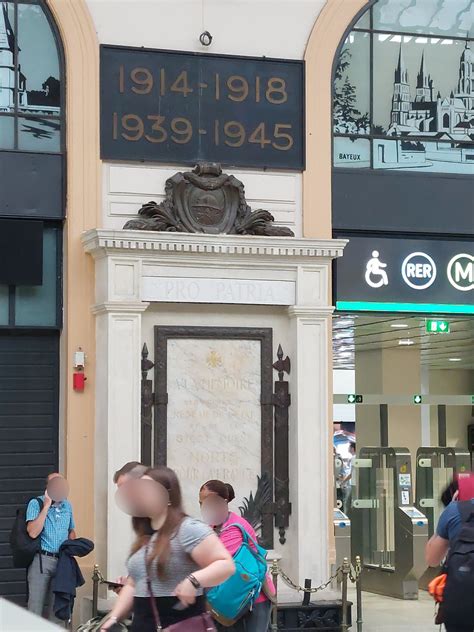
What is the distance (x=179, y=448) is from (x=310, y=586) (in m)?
1.99

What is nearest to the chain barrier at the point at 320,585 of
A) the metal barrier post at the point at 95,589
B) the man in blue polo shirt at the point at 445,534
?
the metal barrier post at the point at 95,589

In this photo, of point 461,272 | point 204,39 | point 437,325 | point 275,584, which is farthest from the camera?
point 437,325

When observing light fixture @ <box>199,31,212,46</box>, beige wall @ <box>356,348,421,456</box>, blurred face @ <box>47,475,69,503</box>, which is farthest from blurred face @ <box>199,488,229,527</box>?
beige wall @ <box>356,348,421,456</box>

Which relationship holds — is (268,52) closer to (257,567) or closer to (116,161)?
(116,161)

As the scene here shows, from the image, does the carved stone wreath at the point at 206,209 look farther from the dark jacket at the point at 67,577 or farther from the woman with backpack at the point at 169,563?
the woman with backpack at the point at 169,563

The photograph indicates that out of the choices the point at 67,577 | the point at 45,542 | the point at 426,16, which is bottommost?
the point at 67,577

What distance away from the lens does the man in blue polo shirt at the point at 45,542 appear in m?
12.5

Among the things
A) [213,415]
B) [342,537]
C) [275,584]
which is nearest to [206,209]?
[213,415]

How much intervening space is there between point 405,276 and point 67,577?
5.50 metres

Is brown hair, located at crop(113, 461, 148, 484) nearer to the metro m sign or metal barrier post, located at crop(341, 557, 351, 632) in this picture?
metal barrier post, located at crop(341, 557, 351, 632)

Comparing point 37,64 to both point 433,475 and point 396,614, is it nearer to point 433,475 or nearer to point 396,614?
point 396,614

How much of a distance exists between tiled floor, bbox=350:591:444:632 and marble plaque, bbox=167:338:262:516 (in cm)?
234

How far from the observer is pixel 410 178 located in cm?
1550

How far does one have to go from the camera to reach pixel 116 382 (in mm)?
13781
